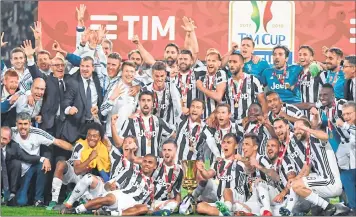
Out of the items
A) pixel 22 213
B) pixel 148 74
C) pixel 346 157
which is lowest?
pixel 22 213

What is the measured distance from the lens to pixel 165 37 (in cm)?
950

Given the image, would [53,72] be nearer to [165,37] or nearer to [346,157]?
[165,37]

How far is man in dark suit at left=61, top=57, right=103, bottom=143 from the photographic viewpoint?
31.4 ft

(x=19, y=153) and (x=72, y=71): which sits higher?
(x=72, y=71)

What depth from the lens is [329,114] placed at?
937 cm

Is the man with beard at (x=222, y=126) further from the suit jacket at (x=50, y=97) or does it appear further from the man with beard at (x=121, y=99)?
the suit jacket at (x=50, y=97)

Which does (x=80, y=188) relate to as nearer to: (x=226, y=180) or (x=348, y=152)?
(x=226, y=180)

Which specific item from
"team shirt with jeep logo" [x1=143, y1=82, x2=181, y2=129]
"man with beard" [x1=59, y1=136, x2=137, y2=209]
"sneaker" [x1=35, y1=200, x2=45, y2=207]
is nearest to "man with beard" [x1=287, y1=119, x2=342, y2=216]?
"team shirt with jeep logo" [x1=143, y1=82, x2=181, y2=129]

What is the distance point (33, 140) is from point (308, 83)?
9.16ft

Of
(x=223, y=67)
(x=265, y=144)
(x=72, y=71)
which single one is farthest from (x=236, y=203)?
(x=72, y=71)

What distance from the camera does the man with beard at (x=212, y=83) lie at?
943 cm

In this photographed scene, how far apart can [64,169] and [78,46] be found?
1.23 metres

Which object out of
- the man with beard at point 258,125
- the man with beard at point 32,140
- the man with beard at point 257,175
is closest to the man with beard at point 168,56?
the man with beard at point 258,125

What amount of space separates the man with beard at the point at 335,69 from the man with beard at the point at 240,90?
0.69 meters
